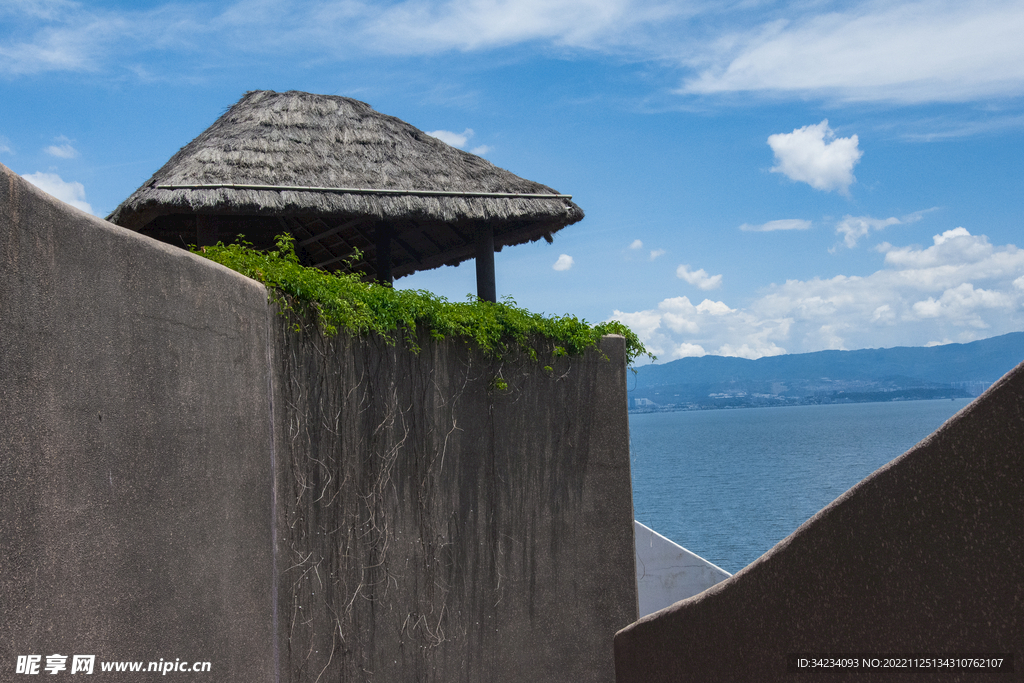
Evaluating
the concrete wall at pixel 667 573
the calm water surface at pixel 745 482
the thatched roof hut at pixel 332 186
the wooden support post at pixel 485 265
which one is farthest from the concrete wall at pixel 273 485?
the calm water surface at pixel 745 482

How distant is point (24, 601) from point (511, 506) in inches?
145

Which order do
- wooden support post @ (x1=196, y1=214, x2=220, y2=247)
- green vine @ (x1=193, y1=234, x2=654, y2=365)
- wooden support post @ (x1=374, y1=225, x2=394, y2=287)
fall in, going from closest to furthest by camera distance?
green vine @ (x1=193, y1=234, x2=654, y2=365), wooden support post @ (x1=196, y1=214, x2=220, y2=247), wooden support post @ (x1=374, y1=225, x2=394, y2=287)

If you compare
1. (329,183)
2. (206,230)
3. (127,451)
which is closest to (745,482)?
(329,183)

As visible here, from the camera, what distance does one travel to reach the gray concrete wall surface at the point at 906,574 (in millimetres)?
2064

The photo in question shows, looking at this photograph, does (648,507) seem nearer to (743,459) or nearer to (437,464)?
(743,459)

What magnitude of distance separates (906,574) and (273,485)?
9.50 ft

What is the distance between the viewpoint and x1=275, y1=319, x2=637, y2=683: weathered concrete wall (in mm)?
4273

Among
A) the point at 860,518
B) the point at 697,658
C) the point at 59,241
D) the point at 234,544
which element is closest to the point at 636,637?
the point at 697,658

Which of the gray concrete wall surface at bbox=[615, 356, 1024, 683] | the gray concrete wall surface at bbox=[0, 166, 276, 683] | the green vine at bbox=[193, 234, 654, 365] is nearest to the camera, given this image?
the gray concrete wall surface at bbox=[615, 356, 1024, 683]

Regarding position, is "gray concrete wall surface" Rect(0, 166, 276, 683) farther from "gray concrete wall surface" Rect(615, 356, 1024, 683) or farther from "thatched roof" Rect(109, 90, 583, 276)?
"thatched roof" Rect(109, 90, 583, 276)

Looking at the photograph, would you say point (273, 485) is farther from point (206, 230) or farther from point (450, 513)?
point (206, 230)

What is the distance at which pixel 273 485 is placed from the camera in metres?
3.93

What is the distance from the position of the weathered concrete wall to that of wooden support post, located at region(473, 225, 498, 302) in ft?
4.95

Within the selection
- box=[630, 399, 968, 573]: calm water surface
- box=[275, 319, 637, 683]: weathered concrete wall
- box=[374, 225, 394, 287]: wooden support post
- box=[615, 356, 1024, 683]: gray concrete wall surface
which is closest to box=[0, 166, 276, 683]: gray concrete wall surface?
box=[275, 319, 637, 683]: weathered concrete wall
